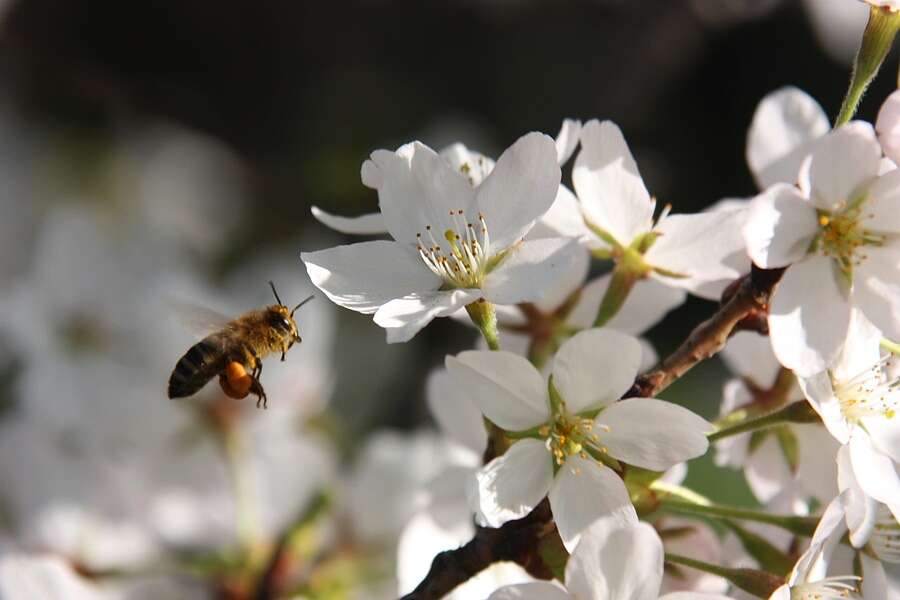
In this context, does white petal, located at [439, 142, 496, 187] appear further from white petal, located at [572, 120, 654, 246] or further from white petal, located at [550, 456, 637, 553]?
white petal, located at [550, 456, 637, 553]

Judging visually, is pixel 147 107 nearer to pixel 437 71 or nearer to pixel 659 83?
pixel 437 71

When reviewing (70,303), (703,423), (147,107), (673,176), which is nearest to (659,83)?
(673,176)

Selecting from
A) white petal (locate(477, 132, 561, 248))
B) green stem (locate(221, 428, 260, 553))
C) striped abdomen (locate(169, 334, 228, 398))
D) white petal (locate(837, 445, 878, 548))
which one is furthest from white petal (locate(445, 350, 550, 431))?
green stem (locate(221, 428, 260, 553))

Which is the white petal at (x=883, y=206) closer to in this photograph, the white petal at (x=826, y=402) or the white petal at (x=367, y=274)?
the white petal at (x=826, y=402)

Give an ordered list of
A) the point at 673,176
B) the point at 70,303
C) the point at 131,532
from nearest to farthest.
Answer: the point at 131,532
the point at 70,303
the point at 673,176

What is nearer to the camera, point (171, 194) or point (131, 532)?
point (131, 532)

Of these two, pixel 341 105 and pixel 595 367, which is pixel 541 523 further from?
pixel 341 105

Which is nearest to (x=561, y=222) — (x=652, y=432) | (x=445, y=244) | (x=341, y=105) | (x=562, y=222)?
(x=562, y=222)
